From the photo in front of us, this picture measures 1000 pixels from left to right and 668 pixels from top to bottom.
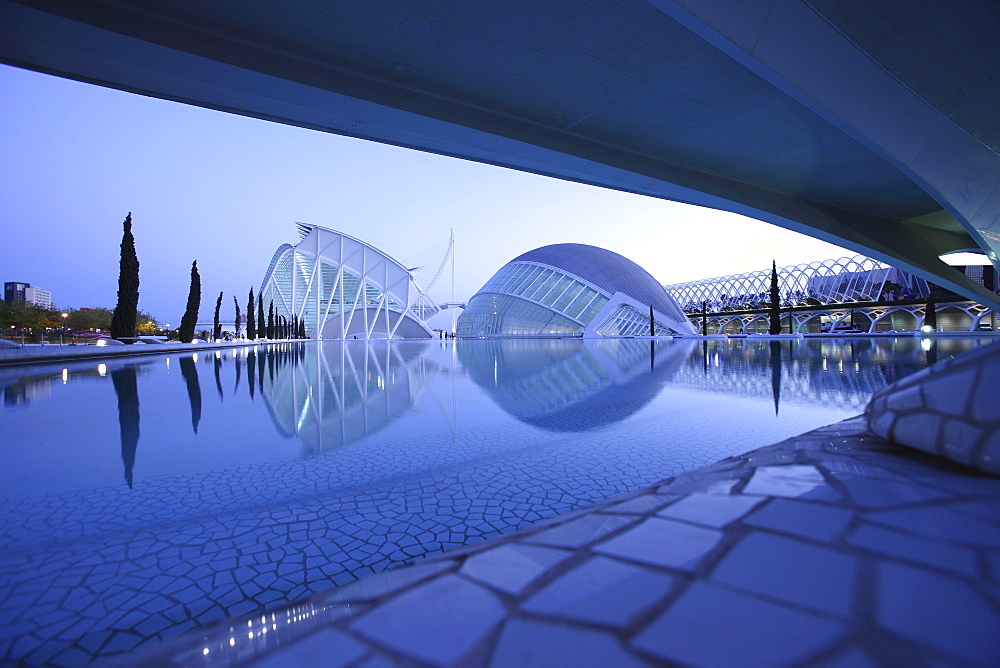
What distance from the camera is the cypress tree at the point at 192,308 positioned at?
23422 mm

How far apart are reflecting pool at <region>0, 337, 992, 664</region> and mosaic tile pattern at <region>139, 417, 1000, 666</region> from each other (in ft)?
1.40

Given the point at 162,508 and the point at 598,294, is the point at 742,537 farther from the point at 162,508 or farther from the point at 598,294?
the point at 598,294

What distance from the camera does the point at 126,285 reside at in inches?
679

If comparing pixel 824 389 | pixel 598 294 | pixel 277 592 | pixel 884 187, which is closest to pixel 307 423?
pixel 277 592

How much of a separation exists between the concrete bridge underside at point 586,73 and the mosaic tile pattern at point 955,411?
2.74 meters

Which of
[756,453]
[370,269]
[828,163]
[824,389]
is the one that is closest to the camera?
[756,453]

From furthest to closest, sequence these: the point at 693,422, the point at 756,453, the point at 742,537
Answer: the point at 693,422, the point at 756,453, the point at 742,537

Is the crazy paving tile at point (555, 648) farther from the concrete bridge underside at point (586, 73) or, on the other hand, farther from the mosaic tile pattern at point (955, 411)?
the concrete bridge underside at point (586, 73)

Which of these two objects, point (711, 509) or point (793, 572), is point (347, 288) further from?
point (793, 572)

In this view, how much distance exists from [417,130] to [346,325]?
147 ft

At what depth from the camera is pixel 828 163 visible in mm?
7305

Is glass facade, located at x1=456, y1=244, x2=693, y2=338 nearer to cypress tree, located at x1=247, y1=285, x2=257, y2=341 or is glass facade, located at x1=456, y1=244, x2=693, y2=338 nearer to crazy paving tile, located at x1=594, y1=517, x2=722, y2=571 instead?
cypress tree, located at x1=247, y1=285, x2=257, y2=341

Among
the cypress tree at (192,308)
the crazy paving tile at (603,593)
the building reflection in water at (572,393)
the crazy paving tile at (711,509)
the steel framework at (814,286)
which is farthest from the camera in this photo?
the steel framework at (814,286)

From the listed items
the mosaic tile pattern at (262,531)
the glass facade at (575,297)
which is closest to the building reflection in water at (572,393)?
the mosaic tile pattern at (262,531)
